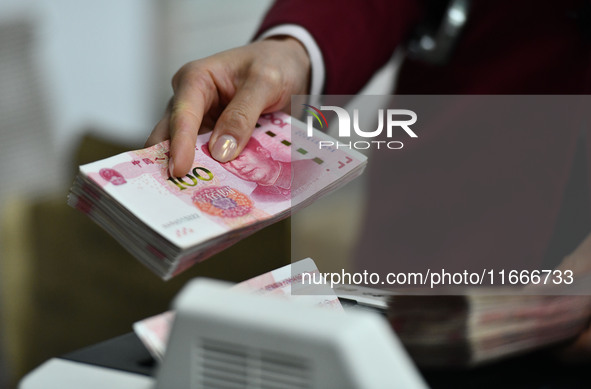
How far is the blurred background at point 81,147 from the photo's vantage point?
139 cm

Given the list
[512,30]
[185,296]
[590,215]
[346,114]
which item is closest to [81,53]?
[346,114]

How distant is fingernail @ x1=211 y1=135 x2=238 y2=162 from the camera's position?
771mm

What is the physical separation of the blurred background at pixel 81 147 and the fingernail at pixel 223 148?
14cm

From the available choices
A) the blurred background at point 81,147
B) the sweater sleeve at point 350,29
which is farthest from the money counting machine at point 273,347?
the sweater sleeve at point 350,29

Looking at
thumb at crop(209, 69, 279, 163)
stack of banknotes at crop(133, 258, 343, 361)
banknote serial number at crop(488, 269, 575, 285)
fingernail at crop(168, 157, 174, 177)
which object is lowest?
banknote serial number at crop(488, 269, 575, 285)

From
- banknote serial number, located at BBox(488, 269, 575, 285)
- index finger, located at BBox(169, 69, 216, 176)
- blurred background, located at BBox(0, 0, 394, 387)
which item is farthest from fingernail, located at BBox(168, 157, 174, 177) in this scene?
banknote serial number, located at BBox(488, 269, 575, 285)

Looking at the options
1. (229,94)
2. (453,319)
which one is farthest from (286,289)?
(229,94)

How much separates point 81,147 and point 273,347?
1.06 metres

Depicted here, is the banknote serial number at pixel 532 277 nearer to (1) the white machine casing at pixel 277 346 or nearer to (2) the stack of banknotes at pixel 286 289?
(2) the stack of banknotes at pixel 286 289

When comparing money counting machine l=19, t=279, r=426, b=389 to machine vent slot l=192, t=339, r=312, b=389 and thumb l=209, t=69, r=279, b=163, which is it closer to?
machine vent slot l=192, t=339, r=312, b=389

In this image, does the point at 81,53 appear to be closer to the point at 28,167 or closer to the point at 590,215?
the point at 28,167

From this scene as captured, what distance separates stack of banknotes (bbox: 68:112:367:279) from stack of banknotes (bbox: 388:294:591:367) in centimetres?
21

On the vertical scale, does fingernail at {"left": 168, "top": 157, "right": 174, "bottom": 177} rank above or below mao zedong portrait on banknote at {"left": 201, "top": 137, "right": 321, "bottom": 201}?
above

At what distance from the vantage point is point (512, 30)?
3.39ft
